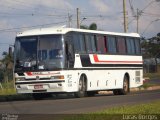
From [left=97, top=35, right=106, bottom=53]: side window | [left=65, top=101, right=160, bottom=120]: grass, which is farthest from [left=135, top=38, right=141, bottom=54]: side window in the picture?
[left=65, top=101, right=160, bottom=120]: grass

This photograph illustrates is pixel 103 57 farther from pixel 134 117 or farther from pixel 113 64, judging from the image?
pixel 134 117

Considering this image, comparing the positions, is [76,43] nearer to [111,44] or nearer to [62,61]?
[62,61]

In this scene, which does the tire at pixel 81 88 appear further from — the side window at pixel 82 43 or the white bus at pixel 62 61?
the side window at pixel 82 43

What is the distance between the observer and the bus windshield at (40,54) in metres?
27.0

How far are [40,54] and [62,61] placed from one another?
1062 mm

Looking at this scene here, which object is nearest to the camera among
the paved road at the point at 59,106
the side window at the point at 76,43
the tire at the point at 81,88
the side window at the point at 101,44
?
the paved road at the point at 59,106

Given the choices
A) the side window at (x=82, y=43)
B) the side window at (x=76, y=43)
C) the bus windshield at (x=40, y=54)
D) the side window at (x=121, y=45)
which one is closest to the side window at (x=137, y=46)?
the side window at (x=121, y=45)

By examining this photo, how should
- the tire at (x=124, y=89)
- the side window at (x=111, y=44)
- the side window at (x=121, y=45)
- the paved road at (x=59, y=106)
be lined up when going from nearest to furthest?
the paved road at (x=59, y=106), the side window at (x=111, y=44), the side window at (x=121, y=45), the tire at (x=124, y=89)

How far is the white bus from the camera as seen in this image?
27047mm

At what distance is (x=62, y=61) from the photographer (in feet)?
88.9

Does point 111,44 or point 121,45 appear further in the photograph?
point 121,45

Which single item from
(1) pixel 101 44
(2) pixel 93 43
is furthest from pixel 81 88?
(1) pixel 101 44

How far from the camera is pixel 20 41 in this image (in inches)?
1107

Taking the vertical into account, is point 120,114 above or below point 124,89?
below
